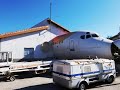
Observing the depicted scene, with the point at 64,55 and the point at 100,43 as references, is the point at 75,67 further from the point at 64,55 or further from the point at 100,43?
the point at 64,55

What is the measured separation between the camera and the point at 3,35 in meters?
19.2

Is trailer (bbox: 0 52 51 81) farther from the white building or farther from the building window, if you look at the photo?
the building window

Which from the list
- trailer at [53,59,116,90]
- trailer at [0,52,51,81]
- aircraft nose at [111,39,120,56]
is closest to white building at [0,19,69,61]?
trailer at [0,52,51,81]

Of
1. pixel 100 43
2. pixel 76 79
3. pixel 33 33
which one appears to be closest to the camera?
pixel 76 79

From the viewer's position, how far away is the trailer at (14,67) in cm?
1465

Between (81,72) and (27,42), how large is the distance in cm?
1138

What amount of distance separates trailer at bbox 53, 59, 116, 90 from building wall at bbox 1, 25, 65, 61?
928 cm

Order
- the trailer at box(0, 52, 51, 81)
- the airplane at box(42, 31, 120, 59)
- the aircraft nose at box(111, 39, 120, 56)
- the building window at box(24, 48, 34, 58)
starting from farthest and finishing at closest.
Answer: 1. the building window at box(24, 48, 34, 58)
2. the airplane at box(42, 31, 120, 59)
3. the aircraft nose at box(111, 39, 120, 56)
4. the trailer at box(0, 52, 51, 81)

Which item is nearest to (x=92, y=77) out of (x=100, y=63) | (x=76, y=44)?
(x=100, y=63)

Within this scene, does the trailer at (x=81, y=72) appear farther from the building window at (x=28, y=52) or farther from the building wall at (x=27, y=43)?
the building window at (x=28, y=52)

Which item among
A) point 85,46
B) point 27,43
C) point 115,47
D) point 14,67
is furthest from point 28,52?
point 115,47

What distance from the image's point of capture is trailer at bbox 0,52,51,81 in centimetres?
1465

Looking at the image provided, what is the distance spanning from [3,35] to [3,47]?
50.7 inches

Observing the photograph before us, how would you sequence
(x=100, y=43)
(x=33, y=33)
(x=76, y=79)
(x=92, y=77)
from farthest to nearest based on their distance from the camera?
(x=33, y=33) < (x=100, y=43) < (x=92, y=77) < (x=76, y=79)
